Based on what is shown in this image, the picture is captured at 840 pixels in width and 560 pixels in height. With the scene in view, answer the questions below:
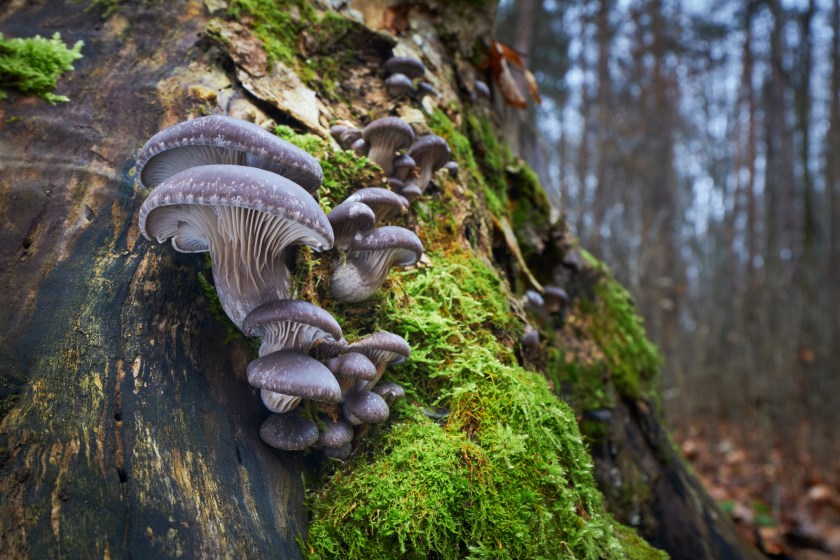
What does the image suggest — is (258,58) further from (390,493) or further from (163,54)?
(390,493)

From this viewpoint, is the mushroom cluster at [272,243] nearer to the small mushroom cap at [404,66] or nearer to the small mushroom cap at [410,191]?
the small mushroom cap at [410,191]

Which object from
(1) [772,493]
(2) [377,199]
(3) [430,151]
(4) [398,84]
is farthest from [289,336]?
(1) [772,493]

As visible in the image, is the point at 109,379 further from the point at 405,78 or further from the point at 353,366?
the point at 405,78

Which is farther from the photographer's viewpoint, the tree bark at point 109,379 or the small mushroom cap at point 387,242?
the small mushroom cap at point 387,242

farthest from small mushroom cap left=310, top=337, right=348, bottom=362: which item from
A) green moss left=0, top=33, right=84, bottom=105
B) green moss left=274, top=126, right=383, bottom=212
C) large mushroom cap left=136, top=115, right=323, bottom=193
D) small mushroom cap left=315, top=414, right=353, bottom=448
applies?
green moss left=0, top=33, right=84, bottom=105

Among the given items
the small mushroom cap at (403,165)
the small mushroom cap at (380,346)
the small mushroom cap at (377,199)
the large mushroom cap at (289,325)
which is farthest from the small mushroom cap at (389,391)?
the small mushroom cap at (403,165)
